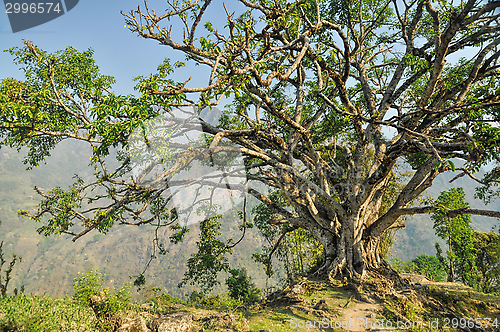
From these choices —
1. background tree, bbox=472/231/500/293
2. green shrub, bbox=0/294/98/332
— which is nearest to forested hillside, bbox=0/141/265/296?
background tree, bbox=472/231/500/293

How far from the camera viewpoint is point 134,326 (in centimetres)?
511

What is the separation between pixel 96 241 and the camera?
136875 millimetres

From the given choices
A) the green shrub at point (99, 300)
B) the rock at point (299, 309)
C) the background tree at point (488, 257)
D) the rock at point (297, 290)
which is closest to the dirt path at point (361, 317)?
the rock at point (299, 309)

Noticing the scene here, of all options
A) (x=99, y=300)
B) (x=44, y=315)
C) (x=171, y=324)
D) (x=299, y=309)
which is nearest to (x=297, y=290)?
(x=299, y=309)

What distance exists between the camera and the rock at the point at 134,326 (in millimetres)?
4984

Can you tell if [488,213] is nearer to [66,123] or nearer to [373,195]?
[373,195]

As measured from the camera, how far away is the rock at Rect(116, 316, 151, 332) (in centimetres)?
498

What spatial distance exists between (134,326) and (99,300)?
3.03 ft

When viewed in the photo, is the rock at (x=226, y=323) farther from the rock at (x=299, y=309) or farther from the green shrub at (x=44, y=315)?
the green shrub at (x=44, y=315)

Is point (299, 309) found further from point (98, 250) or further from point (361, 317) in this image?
point (98, 250)

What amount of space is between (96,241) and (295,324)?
160039 mm

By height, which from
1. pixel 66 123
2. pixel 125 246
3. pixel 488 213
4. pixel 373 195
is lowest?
pixel 125 246

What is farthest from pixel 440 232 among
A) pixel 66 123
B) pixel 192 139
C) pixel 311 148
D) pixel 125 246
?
pixel 125 246

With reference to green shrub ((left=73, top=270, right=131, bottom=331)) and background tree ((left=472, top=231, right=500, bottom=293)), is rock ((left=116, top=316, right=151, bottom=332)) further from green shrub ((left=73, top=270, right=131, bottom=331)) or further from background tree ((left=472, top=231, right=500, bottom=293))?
background tree ((left=472, top=231, right=500, bottom=293))
